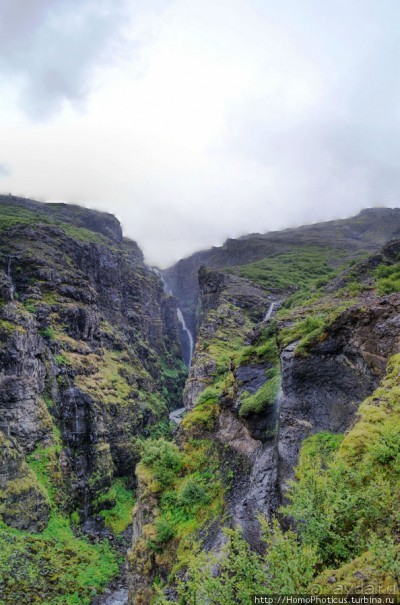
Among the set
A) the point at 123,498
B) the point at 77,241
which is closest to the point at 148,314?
the point at 77,241

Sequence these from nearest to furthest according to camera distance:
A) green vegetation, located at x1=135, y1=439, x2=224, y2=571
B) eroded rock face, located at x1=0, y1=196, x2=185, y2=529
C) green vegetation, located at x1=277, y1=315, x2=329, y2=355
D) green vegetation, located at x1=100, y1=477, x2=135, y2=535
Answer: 1. green vegetation, located at x1=277, y1=315, x2=329, y2=355
2. green vegetation, located at x1=135, y1=439, x2=224, y2=571
3. eroded rock face, located at x1=0, y1=196, x2=185, y2=529
4. green vegetation, located at x1=100, y1=477, x2=135, y2=535

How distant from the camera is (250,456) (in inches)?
988

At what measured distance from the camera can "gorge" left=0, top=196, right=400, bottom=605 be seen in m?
10.1

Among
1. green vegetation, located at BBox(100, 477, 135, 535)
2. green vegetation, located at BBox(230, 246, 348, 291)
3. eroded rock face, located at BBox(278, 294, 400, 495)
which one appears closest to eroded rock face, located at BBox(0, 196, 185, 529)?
green vegetation, located at BBox(100, 477, 135, 535)

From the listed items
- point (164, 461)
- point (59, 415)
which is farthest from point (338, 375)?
point (59, 415)

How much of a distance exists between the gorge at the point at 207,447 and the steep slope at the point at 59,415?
0.80 ft

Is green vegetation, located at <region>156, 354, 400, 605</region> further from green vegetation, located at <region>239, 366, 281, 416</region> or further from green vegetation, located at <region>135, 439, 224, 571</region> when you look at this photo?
green vegetation, located at <region>135, 439, 224, 571</region>

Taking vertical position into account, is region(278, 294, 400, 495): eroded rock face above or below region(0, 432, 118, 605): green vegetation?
above

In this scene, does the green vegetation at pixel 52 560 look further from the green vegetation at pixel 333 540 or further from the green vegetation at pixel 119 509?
the green vegetation at pixel 333 540

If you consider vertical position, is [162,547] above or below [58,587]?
above

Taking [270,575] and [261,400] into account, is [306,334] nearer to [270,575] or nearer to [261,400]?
[261,400]

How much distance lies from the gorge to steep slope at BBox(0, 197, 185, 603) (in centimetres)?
24

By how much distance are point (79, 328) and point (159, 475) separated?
52.6 meters

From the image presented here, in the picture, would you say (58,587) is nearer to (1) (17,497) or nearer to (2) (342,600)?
(1) (17,497)
